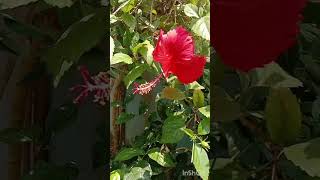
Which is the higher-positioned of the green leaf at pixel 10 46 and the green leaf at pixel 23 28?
the green leaf at pixel 23 28

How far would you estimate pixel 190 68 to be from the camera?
0.99 meters

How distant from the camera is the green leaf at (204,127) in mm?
1231

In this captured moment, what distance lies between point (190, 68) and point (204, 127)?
0.94 ft

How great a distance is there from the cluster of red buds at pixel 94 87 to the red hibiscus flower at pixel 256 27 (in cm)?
10

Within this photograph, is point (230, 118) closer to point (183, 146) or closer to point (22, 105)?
point (22, 105)

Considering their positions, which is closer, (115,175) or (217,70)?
(217,70)

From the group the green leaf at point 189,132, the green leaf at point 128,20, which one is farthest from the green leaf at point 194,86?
the green leaf at point 128,20

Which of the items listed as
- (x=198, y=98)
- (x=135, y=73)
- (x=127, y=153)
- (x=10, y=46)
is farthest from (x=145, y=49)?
(x=10, y=46)

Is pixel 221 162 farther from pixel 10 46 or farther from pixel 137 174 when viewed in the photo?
pixel 137 174

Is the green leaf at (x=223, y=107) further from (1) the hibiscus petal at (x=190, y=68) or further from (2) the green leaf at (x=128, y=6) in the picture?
(2) the green leaf at (x=128, y=6)

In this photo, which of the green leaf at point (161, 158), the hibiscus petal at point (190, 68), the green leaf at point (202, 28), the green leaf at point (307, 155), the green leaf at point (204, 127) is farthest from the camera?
the green leaf at point (161, 158)

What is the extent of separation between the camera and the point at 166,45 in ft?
3.41

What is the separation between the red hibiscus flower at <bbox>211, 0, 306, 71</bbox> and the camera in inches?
15.0

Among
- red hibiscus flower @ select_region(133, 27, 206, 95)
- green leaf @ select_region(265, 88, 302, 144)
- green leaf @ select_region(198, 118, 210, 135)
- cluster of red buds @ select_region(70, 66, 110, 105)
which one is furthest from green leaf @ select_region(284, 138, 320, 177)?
green leaf @ select_region(198, 118, 210, 135)
